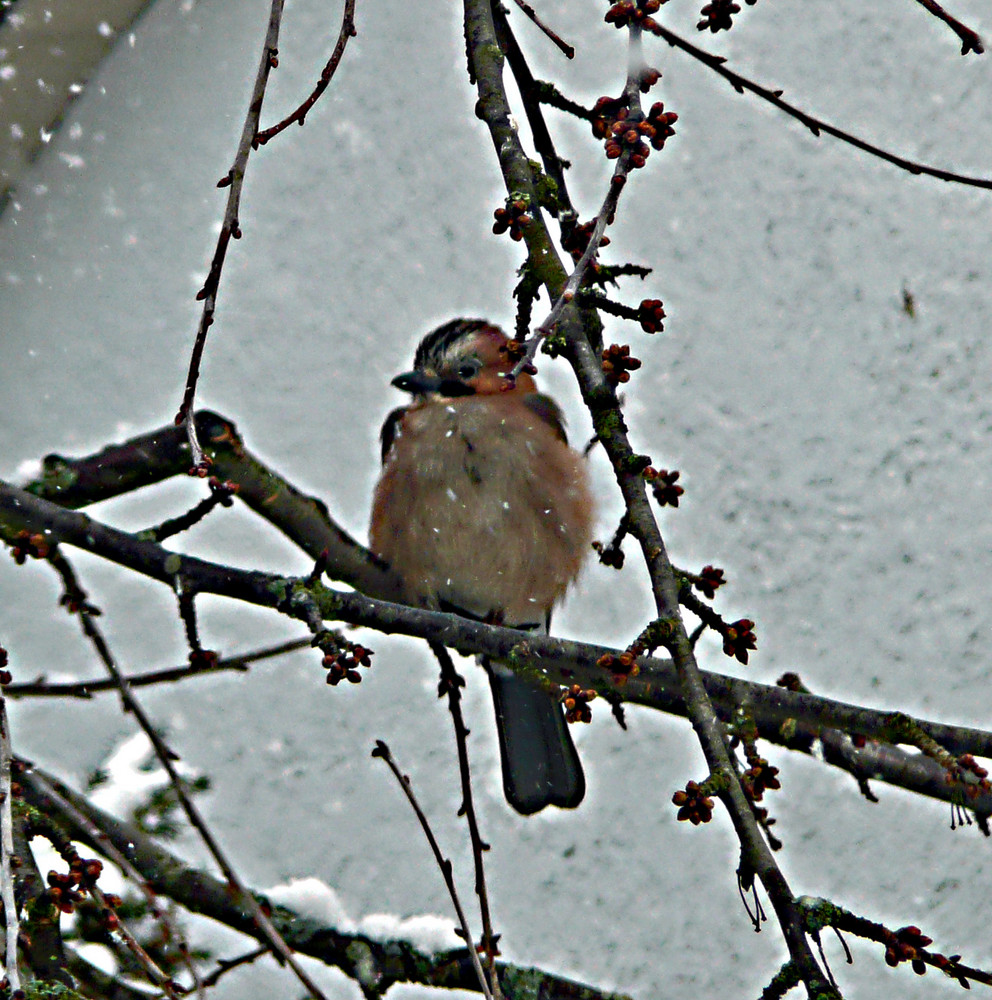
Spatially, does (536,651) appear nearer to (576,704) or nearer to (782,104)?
(576,704)

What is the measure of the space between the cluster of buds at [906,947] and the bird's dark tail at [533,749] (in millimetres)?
947

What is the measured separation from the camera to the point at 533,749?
1.68 meters

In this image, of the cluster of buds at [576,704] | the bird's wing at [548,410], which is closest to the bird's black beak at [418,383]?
the bird's wing at [548,410]

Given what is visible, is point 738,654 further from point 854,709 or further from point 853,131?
point 853,131

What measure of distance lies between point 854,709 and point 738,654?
0.20m

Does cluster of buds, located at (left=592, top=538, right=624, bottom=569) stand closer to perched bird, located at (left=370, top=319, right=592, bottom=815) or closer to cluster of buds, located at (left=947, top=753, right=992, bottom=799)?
cluster of buds, located at (left=947, top=753, right=992, bottom=799)

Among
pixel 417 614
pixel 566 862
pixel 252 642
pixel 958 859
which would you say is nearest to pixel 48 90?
pixel 252 642

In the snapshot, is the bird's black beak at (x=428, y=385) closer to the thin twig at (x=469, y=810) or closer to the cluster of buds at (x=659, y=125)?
the thin twig at (x=469, y=810)

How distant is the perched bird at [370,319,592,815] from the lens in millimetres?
1643

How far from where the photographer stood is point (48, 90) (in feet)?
5.91

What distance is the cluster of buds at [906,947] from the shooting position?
663 millimetres

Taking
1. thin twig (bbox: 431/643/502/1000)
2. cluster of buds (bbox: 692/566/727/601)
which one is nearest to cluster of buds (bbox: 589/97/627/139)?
cluster of buds (bbox: 692/566/727/601)

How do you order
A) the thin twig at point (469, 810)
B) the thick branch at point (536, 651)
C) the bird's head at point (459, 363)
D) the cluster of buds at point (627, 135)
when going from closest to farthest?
the cluster of buds at point (627, 135) → the thick branch at point (536, 651) → the thin twig at point (469, 810) → the bird's head at point (459, 363)

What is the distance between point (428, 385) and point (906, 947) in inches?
47.1
